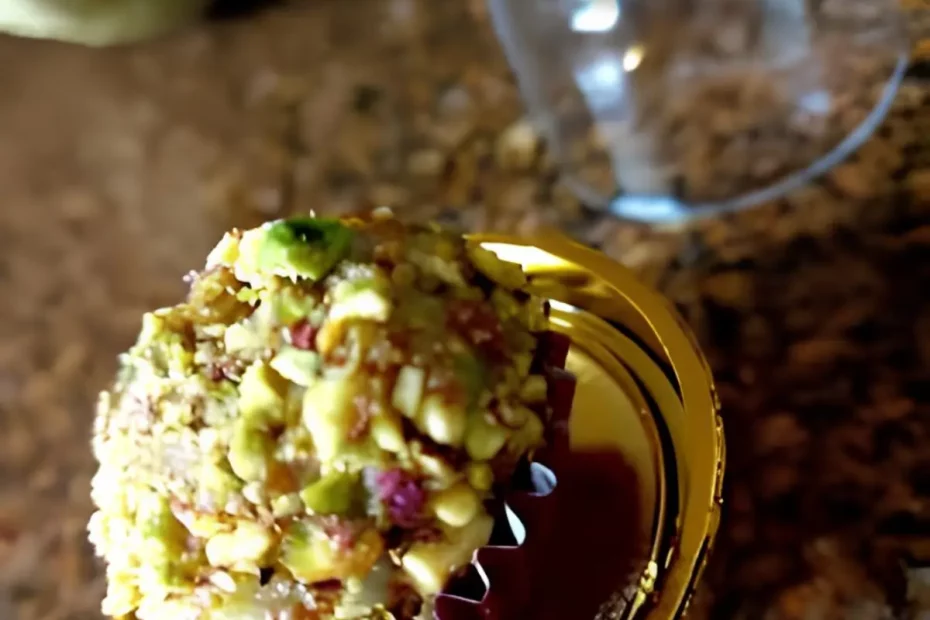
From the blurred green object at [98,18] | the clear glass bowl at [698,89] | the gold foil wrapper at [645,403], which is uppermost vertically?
the blurred green object at [98,18]

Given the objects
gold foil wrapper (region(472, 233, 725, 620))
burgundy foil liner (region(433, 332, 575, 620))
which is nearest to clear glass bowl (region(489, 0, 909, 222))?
gold foil wrapper (region(472, 233, 725, 620))

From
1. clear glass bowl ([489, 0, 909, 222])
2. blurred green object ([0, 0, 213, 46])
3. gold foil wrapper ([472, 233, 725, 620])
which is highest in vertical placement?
blurred green object ([0, 0, 213, 46])

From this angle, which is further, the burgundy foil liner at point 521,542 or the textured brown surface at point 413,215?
the textured brown surface at point 413,215

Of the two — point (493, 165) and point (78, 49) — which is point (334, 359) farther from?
point (78, 49)

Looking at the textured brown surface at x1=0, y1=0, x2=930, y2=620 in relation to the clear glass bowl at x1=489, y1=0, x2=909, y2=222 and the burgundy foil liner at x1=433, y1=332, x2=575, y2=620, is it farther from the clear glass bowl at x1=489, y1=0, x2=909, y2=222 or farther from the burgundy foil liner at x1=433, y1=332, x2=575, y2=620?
the burgundy foil liner at x1=433, y1=332, x2=575, y2=620

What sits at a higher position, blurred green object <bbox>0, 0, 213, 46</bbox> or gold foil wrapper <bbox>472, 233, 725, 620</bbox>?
blurred green object <bbox>0, 0, 213, 46</bbox>

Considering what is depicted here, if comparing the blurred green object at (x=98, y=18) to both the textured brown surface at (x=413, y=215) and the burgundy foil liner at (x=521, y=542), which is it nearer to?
the textured brown surface at (x=413, y=215)

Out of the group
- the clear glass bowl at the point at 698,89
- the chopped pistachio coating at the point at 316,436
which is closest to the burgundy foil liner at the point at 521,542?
the chopped pistachio coating at the point at 316,436
